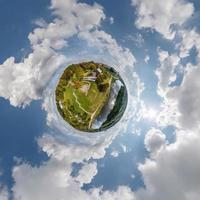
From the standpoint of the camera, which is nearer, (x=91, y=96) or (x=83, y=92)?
(x=83, y=92)

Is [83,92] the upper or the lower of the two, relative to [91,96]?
upper

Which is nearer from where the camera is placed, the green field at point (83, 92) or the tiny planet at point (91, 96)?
the tiny planet at point (91, 96)

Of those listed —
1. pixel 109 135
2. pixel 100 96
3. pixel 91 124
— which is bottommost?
pixel 109 135

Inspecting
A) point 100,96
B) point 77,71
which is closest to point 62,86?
point 77,71

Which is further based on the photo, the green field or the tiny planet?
the green field

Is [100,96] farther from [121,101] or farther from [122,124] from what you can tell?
[122,124]
